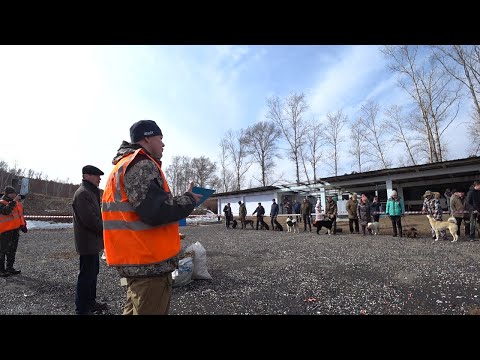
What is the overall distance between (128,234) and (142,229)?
11cm

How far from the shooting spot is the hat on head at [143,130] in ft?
6.75

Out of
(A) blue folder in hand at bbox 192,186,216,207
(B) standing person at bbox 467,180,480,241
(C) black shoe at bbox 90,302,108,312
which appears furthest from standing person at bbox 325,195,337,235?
(A) blue folder in hand at bbox 192,186,216,207

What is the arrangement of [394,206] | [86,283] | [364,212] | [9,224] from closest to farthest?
[86,283], [9,224], [394,206], [364,212]

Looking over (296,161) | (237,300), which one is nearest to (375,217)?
(237,300)

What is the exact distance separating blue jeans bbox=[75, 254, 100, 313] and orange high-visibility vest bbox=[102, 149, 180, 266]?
232 centimetres

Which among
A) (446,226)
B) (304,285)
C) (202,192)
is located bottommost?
(304,285)

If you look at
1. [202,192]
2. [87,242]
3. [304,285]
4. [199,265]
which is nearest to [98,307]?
[87,242]

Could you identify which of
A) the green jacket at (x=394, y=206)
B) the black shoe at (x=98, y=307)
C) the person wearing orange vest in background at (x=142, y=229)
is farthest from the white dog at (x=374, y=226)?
the person wearing orange vest in background at (x=142, y=229)

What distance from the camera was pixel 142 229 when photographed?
69.9 inches

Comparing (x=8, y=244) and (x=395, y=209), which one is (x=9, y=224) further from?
(x=395, y=209)

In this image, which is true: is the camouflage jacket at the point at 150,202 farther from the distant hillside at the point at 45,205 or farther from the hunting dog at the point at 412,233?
the distant hillside at the point at 45,205

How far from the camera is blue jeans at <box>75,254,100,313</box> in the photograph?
11.8 ft

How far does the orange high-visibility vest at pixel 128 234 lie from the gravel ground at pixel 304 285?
243 cm
